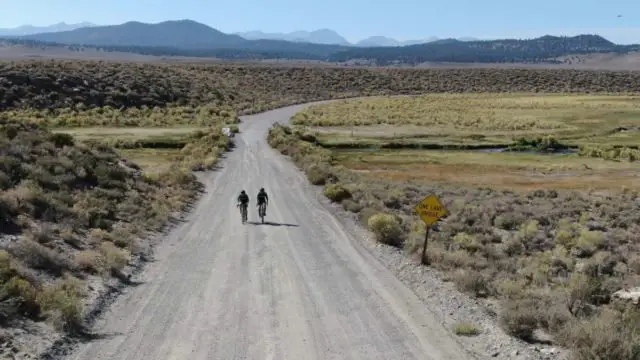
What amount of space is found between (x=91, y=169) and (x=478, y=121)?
7654cm

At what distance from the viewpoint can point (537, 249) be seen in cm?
2656

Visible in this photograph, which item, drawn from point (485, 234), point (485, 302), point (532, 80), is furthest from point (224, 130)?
point (532, 80)

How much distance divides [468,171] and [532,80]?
14861 cm

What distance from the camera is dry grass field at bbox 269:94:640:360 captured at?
1549 centimetres

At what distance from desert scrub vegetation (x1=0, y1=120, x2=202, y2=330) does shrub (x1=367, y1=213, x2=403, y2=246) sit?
28.2 ft

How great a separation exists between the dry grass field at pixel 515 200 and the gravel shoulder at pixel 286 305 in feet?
4.09

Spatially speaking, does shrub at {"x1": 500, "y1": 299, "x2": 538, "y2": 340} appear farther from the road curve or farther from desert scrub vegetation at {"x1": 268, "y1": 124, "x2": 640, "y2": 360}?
the road curve

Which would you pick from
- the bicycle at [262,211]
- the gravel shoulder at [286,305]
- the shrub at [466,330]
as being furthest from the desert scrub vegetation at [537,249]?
the bicycle at [262,211]

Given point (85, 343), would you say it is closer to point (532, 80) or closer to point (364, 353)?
point (364, 353)

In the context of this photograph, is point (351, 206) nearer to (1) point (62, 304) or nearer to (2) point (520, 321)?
(2) point (520, 321)

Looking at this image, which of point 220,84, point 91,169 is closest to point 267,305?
point 91,169

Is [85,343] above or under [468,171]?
above

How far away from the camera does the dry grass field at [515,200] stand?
15492 millimetres

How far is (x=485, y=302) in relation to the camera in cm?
1655
